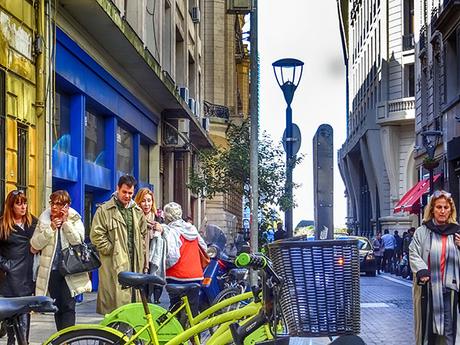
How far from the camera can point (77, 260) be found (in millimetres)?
7844

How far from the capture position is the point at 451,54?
1225 inches

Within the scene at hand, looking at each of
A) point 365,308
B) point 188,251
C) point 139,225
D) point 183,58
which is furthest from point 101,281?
point 183,58

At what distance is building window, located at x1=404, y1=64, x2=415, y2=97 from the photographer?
46469 mm

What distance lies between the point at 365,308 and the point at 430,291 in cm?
774

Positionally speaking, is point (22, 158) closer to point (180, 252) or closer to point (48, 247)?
point (180, 252)

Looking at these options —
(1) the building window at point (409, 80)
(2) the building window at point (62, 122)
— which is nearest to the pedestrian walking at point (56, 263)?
(2) the building window at point (62, 122)

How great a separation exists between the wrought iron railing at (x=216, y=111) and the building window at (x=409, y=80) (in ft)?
35.0

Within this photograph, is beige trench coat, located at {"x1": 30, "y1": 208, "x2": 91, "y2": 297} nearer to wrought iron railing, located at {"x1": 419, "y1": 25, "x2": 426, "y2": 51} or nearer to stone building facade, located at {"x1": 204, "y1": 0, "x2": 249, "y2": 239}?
wrought iron railing, located at {"x1": 419, "y1": 25, "x2": 426, "y2": 51}

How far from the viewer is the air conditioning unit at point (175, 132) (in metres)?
27.3

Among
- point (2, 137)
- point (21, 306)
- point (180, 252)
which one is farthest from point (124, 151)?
point (21, 306)

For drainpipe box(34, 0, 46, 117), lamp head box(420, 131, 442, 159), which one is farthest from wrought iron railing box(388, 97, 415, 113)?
drainpipe box(34, 0, 46, 117)

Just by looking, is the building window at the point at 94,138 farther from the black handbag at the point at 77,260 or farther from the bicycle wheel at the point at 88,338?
the bicycle wheel at the point at 88,338

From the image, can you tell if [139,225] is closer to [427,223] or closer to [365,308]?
[427,223]

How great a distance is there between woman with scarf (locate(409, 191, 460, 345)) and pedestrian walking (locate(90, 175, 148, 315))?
2638 millimetres
